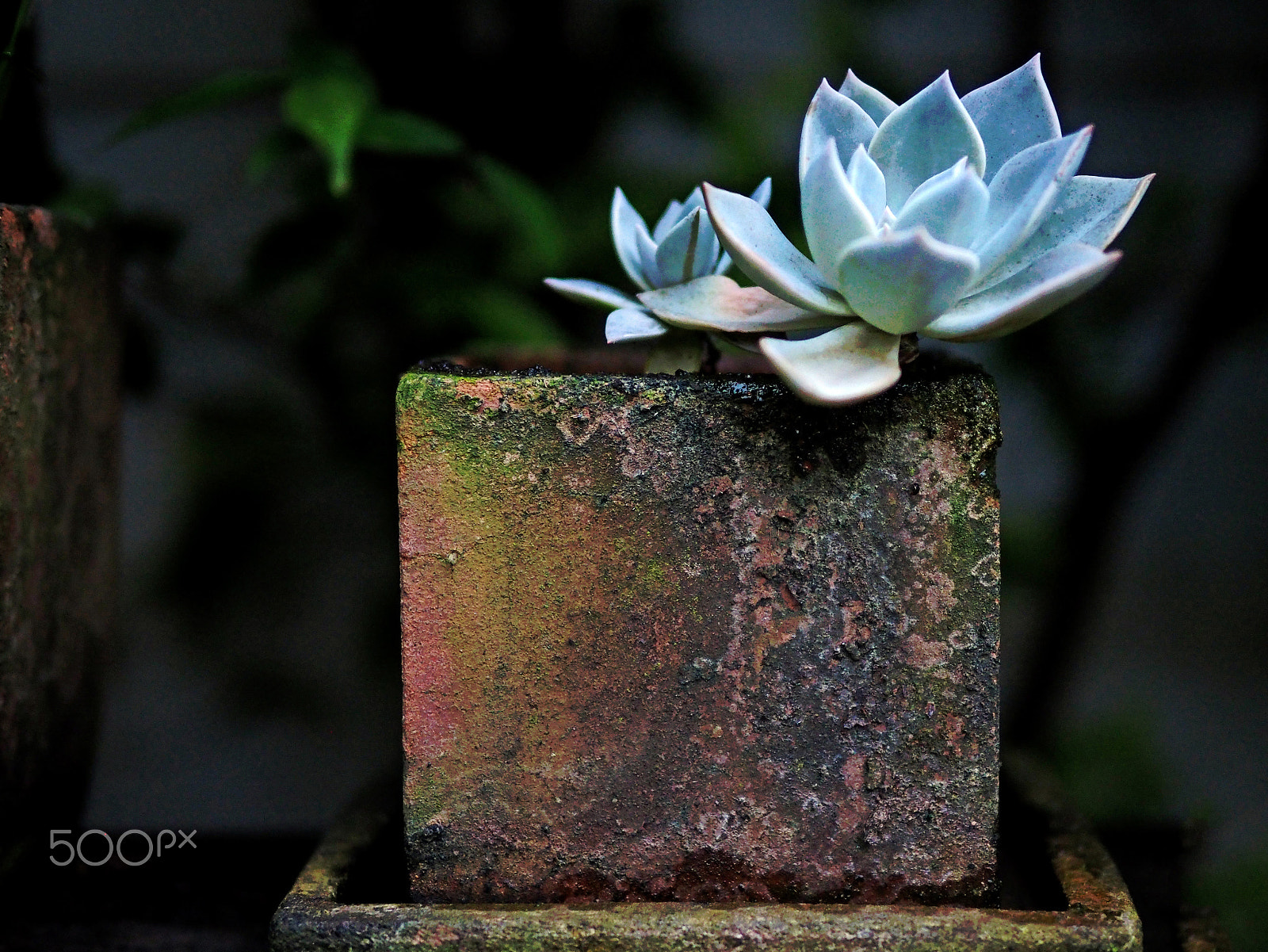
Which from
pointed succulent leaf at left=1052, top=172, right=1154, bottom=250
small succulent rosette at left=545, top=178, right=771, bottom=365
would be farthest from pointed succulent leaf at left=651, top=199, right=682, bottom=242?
pointed succulent leaf at left=1052, top=172, right=1154, bottom=250

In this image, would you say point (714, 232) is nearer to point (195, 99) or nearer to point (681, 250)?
point (681, 250)

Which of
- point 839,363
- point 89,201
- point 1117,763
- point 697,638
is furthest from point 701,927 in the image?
point 1117,763

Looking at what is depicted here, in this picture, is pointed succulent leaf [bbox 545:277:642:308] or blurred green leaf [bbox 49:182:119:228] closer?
pointed succulent leaf [bbox 545:277:642:308]

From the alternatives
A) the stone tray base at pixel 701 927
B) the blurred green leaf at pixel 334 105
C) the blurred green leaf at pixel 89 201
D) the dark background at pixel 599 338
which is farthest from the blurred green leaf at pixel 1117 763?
the blurred green leaf at pixel 89 201

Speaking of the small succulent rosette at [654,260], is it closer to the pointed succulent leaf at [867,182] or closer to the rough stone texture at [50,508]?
the pointed succulent leaf at [867,182]

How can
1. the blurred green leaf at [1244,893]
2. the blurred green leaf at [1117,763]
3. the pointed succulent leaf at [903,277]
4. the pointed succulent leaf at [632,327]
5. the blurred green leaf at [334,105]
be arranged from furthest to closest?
the blurred green leaf at [1117,763], the blurred green leaf at [1244,893], the blurred green leaf at [334,105], the pointed succulent leaf at [632,327], the pointed succulent leaf at [903,277]

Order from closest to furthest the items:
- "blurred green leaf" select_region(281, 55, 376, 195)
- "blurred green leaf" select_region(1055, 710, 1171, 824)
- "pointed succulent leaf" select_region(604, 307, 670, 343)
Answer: "pointed succulent leaf" select_region(604, 307, 670, 343) → "blurred green leaf" select_region(281, 55, 376, 195) → "blurred green leaf" select_region(1055, 710, 1171, 824)

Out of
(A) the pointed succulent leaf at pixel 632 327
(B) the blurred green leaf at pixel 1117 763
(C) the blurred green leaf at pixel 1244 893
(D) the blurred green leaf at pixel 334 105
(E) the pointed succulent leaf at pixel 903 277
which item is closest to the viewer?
(E) the pointed succulent leaf at pixel 903 277

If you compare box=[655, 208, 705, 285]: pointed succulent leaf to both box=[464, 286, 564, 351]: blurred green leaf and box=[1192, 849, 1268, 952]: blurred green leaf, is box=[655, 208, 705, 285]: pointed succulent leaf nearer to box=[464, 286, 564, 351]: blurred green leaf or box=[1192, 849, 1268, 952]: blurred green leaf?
box=[464, 286, 564, 351]: blurred green leaf
